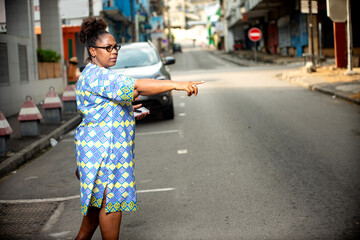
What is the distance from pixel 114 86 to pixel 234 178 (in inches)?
131

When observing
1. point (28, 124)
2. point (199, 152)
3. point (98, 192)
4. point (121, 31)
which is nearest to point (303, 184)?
point (199, 152)

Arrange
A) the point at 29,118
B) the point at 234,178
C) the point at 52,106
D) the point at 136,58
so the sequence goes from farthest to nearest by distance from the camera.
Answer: the point at 136,58
the point at 52,106
the point at 29,118
the point at 234,178

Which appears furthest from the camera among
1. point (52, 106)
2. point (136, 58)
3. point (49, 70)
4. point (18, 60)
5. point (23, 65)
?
point (49, 70)

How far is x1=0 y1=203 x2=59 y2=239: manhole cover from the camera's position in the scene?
456cm

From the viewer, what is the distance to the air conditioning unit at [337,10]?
677 inches

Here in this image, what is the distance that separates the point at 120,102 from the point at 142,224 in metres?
1.78

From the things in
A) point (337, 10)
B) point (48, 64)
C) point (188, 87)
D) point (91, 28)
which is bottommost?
point (188, 87)

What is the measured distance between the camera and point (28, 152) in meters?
8.27

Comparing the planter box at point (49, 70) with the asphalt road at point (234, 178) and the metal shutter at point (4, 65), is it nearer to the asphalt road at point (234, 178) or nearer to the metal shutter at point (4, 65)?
the metal shutter at point (4, 65)

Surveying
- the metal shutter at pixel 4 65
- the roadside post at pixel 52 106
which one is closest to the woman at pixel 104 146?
the roadside post at pixel 52 106

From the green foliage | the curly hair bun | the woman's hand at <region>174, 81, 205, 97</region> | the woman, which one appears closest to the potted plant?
the green foliage

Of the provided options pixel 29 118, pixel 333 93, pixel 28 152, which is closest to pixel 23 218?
pixel 28 152

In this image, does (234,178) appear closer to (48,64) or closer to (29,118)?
(29,118)

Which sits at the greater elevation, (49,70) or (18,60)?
(18,60)
